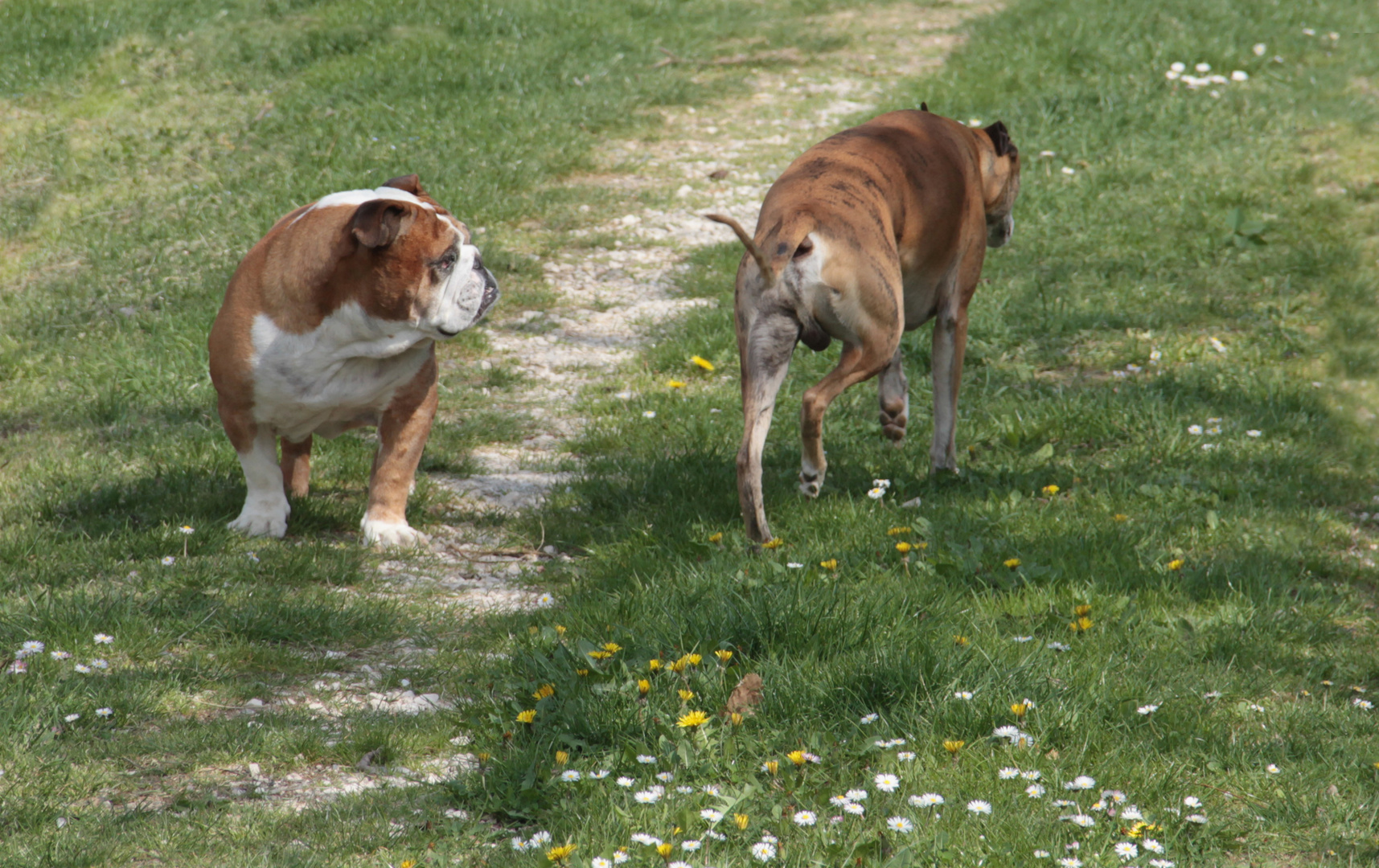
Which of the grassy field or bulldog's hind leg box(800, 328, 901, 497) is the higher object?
bulldog's hind leg box(800, 328, 901, 497)

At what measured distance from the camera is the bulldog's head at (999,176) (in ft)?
20.8

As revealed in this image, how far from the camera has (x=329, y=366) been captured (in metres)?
5.16

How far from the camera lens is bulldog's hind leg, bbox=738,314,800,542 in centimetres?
481

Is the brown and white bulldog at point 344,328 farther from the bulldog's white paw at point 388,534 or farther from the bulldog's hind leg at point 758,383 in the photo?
the bulldog's hind leg at point 758,383

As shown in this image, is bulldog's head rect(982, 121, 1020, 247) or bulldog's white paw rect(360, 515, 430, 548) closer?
bulldog's white paw rect(360, 515, 430, 548)

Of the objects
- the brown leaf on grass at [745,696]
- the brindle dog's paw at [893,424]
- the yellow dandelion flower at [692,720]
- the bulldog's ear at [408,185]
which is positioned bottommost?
the brindle dog's paw at [893,424]

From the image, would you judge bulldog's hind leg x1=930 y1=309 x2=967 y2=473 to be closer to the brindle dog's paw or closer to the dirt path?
the brindle dog's paw

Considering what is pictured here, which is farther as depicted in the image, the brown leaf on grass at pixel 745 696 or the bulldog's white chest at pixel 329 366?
the bulldog's white chest at pixel 329 366

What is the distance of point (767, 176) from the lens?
10.5m

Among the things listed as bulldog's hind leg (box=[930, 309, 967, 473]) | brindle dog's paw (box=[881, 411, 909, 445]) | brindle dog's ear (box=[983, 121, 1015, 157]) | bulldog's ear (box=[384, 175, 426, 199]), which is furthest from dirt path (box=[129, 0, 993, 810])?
brindle dog's ear (box=[983, 121, 1015, 157])

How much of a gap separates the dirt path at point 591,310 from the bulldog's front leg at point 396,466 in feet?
0.52

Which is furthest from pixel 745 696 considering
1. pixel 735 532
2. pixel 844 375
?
pixel 844 375

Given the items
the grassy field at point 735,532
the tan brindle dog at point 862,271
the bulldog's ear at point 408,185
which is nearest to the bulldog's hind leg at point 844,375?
the tan brindle dog at point 862,271

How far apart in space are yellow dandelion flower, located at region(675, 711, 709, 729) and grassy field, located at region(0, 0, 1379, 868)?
0.04m
